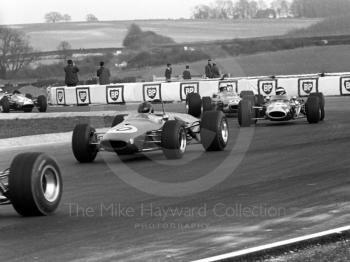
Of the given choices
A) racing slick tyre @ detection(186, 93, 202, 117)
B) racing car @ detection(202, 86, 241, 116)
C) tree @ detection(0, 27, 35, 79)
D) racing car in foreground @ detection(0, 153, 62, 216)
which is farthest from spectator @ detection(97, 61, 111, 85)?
racing car in foreground @ detection(0, 153, 62, 216)

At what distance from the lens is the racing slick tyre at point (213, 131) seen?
14.7 meters

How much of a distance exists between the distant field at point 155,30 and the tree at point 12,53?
4.41 metres

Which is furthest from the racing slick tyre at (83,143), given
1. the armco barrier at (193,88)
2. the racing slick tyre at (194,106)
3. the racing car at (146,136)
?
the armco barrier at (193,88)

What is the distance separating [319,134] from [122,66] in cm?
4704

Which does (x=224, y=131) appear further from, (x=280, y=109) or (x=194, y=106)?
(x=194, y=106)

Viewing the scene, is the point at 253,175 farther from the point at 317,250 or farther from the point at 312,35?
the point at 312,35

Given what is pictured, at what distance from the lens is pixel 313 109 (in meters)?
20.3

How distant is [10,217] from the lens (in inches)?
346

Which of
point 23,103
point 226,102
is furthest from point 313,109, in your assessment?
point 23,103

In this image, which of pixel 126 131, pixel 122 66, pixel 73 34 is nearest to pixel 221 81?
pixel 126 131

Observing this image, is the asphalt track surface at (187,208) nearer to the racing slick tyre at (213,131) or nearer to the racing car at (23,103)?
the racing slick tyre at (213,131)

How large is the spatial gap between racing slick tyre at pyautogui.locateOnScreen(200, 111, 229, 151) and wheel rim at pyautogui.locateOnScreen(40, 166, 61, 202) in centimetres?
600

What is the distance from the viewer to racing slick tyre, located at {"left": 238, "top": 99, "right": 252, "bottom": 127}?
2020cm

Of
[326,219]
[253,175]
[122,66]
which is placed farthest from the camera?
[122,66]
